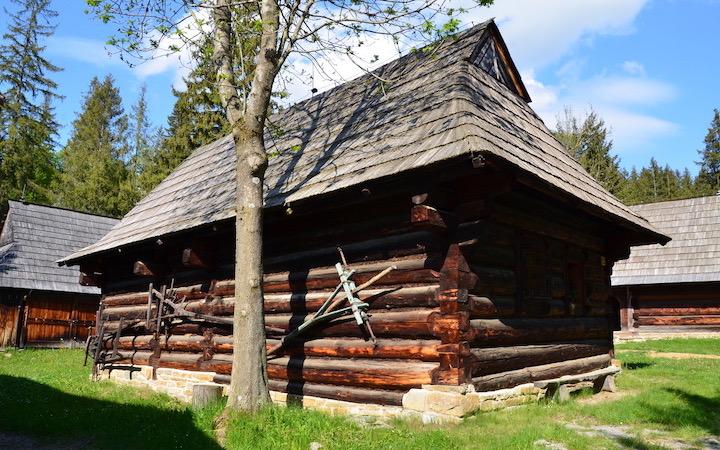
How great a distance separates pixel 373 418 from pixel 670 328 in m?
16.8

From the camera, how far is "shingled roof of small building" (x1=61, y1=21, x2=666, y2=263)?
6.90m

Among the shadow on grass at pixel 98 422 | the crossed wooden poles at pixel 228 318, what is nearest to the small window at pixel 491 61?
the crossed wooden poles at pixel 228 318

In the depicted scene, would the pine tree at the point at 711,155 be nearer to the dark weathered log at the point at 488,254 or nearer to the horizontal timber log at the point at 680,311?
the horizontal timber log at the point at 680,311

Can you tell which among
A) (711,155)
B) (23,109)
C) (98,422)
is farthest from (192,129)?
(711,155)

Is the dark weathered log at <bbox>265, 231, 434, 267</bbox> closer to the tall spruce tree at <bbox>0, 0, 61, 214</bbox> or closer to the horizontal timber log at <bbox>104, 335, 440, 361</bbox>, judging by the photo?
the horizontal timber log at <bbox>104, 335, 440, 361</bbox>

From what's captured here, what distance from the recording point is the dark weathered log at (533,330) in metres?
6.87

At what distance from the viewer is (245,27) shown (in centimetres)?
791

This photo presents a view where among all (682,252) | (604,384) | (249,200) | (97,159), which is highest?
(97,159)

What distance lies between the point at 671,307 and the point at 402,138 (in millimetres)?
16814

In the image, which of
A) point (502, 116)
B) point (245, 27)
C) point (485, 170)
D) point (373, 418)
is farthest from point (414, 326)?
point (245, 27)

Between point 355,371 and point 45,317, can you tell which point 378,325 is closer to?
point 355,371

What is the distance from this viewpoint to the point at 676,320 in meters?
19.8

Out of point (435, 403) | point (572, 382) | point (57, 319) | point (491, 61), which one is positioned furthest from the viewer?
point (57, 319)

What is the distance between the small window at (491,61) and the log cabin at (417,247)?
0.05 meters
